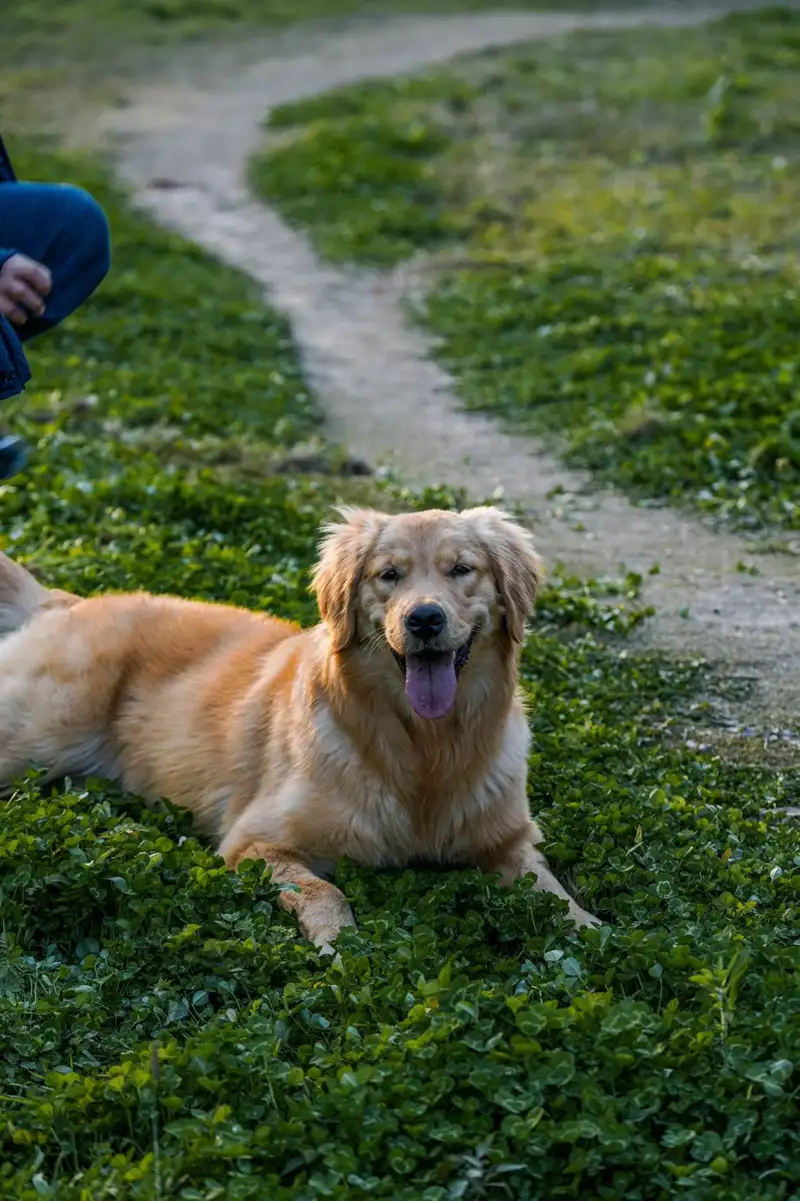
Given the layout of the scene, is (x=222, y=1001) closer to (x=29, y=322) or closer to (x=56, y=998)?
(x=56, y=998)

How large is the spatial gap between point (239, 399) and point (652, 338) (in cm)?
279

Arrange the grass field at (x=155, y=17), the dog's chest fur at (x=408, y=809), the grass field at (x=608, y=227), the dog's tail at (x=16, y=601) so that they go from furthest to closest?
the grass field at (x=155, y=17), the grass field at (x=608, y=227), the dog's tail at (x=16, y=601), the dog's chest fur at (x=408, y=809)

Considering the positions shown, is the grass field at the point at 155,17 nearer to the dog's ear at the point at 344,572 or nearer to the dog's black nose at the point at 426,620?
the dog's ear at the point at 344,572

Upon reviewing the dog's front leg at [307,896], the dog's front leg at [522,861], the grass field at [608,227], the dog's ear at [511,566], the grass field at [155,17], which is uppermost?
the dog's ear at [511,566]

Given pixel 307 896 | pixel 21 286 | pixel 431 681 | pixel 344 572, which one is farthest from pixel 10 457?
pixel 307 896

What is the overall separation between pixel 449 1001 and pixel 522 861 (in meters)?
1.16

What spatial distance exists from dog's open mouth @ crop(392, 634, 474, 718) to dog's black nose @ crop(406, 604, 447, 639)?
112mm

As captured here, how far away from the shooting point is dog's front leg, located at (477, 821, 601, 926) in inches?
203

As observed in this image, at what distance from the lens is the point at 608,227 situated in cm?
1419

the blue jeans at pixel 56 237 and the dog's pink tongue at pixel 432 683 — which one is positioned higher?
the blue jeans at pixel 56 237

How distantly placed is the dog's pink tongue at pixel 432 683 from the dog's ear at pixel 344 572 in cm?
26

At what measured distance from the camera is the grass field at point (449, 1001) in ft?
12.0

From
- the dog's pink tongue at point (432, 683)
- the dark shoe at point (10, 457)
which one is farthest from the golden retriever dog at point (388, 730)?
the dark shoe at point (10, 457)

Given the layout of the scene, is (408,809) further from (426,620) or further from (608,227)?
(608,227)
